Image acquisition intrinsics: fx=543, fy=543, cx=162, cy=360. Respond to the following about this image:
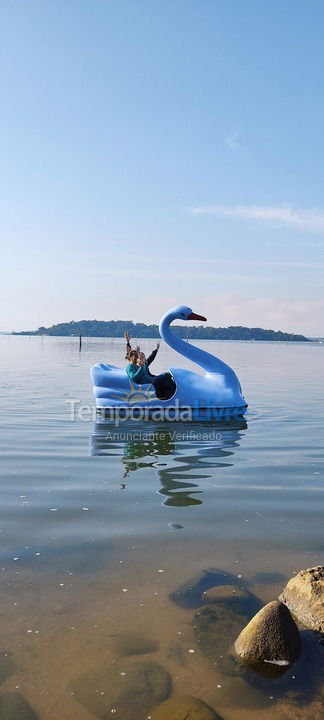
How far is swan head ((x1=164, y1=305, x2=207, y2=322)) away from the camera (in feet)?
41.8

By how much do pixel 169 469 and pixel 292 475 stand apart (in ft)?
5.97

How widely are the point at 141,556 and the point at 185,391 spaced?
6.88 meters

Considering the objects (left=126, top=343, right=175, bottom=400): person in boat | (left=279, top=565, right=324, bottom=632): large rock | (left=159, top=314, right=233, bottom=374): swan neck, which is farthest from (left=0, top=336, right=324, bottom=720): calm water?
(left=159, top=314, right=233, bottom=374): swan neck

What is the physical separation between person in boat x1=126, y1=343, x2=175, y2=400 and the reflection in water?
2.38 ft

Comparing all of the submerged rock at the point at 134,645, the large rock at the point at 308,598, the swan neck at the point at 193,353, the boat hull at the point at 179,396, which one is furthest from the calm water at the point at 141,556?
the swan neck at the point at 193,353

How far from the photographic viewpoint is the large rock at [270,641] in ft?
11.9

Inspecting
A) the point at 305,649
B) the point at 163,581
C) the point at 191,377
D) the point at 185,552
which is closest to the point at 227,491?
the point at 185,552

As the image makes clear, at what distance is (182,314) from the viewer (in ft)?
42.0

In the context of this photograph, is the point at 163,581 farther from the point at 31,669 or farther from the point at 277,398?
the point at 277,398

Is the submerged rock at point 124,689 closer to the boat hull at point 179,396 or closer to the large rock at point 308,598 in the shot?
the large rock at point 308,598

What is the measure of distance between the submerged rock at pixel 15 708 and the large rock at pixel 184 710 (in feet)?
2.34

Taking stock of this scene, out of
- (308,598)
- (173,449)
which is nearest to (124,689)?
(308,598)

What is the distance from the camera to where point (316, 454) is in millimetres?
9383

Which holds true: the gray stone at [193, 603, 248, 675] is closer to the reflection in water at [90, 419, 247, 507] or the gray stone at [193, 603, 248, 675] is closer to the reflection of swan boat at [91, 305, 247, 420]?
the reflection in water at [90, 419, 247, 507]
